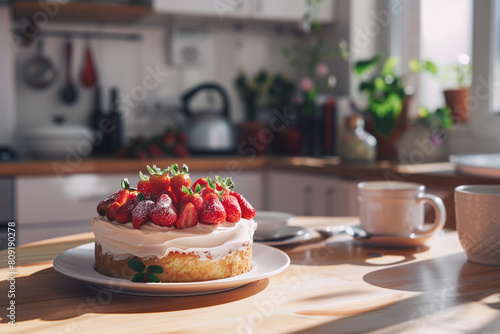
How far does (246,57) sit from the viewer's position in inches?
135

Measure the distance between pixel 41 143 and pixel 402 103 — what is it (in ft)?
5.23

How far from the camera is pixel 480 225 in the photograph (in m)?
0.96

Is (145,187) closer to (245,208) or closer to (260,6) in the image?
(245,208)

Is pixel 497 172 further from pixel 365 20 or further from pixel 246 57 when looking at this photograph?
pixel 246 57

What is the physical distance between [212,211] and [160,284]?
130mm

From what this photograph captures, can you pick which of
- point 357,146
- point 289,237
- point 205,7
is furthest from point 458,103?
point 289,237

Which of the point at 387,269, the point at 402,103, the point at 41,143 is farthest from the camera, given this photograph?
the point at 41,143

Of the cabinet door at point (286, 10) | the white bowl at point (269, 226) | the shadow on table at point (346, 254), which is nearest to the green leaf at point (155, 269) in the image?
the shadow on table at point (346, 254)

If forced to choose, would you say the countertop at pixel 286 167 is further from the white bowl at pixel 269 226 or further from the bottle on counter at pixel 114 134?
the white bowl at pixel 269 226

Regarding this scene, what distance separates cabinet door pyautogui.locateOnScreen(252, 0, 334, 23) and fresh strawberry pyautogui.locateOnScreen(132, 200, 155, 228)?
7.80ft

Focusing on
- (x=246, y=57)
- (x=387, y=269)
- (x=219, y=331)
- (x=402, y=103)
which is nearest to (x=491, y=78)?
(x=402, y=103)

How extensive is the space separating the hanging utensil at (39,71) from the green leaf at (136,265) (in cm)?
243

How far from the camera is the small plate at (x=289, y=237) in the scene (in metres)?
1.12

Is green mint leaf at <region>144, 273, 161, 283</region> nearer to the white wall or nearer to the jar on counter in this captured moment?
the jar on counter
